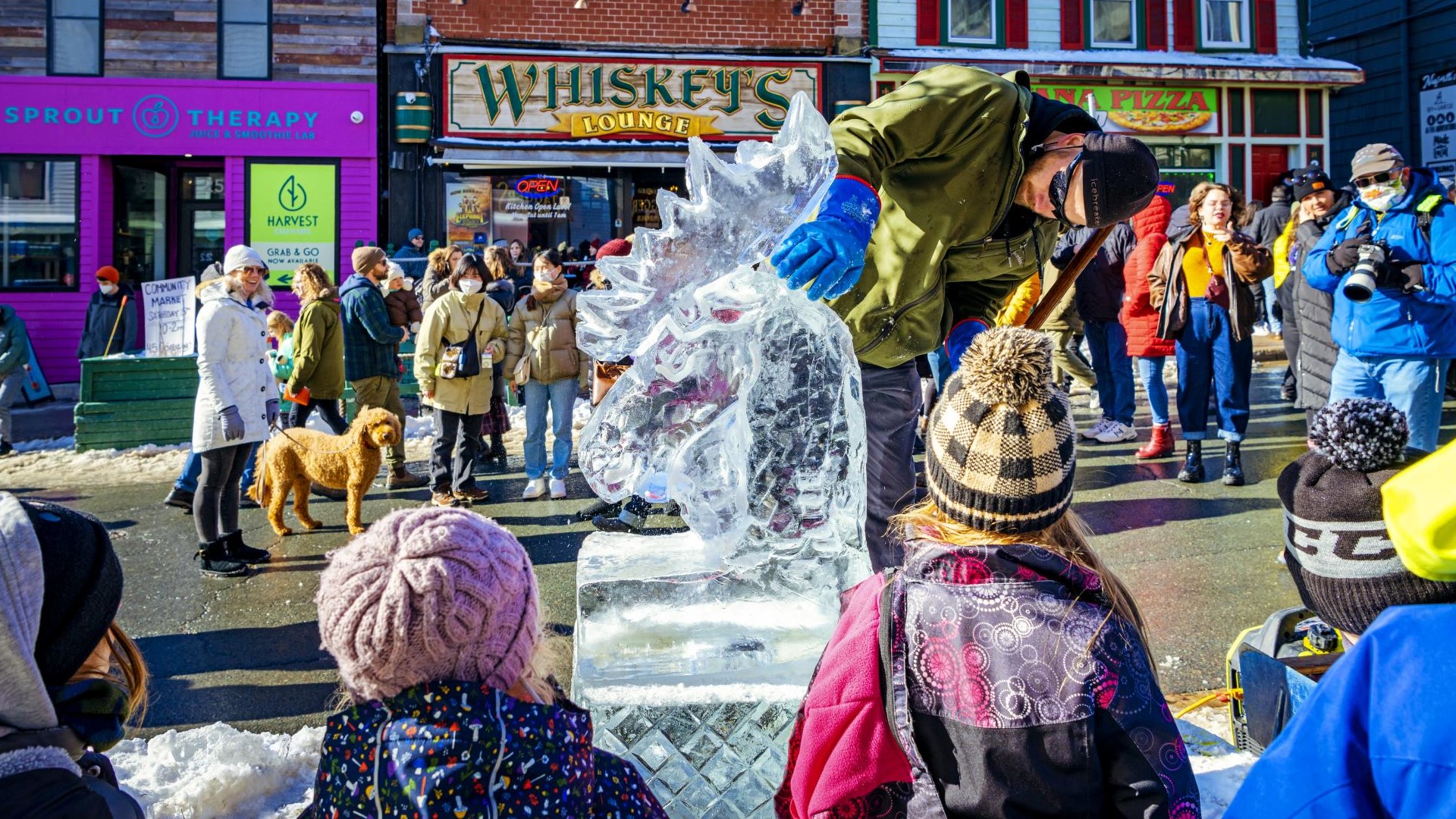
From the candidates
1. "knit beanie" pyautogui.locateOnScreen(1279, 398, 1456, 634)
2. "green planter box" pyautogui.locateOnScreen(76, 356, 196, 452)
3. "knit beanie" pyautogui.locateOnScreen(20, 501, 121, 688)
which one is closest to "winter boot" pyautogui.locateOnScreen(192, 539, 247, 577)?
"green planter box" pyautogui.locateOnScreen(76, 356, 196, 452)

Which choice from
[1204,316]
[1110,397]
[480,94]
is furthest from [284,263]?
[1204,316]

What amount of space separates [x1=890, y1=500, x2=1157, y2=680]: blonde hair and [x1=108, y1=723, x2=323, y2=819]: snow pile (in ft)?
6.13

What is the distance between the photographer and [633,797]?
1.83 m

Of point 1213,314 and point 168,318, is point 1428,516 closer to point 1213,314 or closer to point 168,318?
point 1213,314

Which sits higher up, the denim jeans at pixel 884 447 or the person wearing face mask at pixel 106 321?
the person wearing face mask at pixel 106 321

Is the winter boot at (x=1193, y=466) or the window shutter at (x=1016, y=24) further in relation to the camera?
the window shutter at (x=1016, y=24)

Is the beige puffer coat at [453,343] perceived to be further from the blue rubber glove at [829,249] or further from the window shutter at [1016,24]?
the window shutter at [1016,24]

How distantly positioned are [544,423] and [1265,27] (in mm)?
14069

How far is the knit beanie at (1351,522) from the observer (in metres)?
2.25

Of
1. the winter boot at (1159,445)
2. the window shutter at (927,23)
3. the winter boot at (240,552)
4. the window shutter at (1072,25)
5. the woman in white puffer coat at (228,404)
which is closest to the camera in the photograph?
the woman in white puffer coat at (228,404)

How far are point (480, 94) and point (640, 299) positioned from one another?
12457mm

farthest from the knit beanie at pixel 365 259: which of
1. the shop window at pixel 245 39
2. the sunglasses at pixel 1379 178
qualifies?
the shop window at pixel 245 39

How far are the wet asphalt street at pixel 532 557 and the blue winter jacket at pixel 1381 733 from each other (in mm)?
2501

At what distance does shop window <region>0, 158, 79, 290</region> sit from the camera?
13703 millimetres
